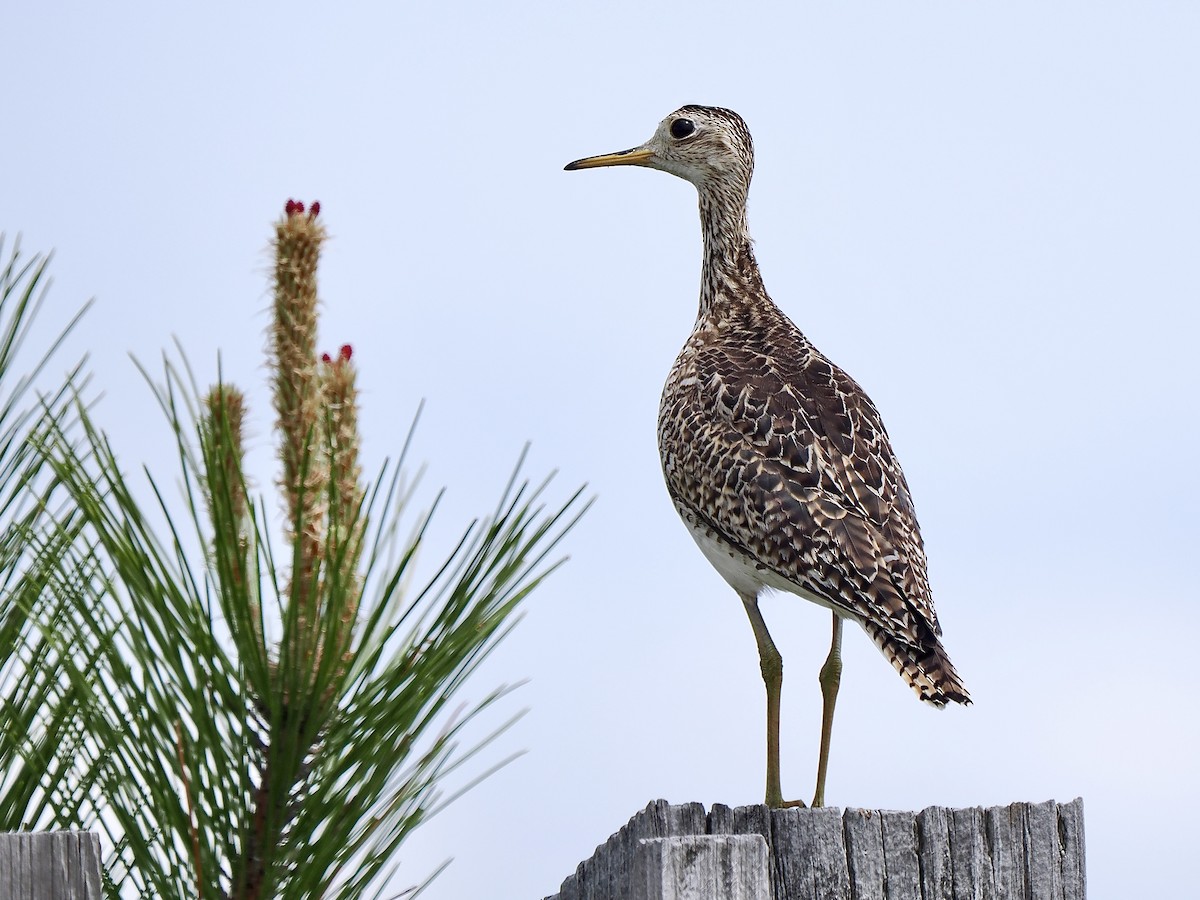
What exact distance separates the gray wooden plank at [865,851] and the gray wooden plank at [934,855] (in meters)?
0.12

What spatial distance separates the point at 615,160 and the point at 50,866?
19.8ft

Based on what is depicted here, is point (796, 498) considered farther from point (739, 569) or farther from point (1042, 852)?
point (1042, 852)

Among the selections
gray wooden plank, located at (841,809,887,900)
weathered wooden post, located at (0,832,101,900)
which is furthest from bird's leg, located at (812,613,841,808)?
weathered wooden post, located at (0,832,101,900)

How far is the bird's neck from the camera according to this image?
7703 millimetres

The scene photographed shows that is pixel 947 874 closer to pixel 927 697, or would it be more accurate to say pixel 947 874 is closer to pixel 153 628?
pixel 927 697

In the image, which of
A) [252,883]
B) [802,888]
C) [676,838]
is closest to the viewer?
[252,883]

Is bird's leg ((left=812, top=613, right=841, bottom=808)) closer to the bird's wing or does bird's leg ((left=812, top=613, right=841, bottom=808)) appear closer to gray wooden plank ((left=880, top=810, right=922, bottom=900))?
the bird's wing

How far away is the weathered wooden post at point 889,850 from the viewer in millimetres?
3453

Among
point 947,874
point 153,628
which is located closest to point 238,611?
point 153,628

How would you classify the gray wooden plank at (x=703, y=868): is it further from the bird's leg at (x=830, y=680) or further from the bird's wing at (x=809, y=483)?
the bird's leg at (x=830, y=680)

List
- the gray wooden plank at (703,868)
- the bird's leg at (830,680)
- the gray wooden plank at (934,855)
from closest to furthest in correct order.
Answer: the gray wooden plank at (703,868), the gray wooden plank at (934,855), the bird's leg at (830,680)

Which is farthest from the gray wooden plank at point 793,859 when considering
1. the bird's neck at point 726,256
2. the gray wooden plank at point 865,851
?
the bird's neck at point 726,256

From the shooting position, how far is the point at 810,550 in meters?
5.54

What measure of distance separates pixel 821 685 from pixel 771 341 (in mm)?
1714
